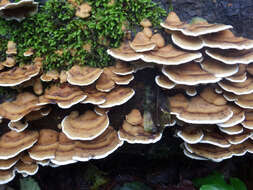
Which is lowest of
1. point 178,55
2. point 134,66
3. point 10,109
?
point 10,109

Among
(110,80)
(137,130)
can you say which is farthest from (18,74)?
(137,130)

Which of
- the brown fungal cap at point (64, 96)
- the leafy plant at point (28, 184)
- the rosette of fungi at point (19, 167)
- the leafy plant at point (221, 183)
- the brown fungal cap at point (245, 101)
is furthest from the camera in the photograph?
the leafy plant at point (28, 184)

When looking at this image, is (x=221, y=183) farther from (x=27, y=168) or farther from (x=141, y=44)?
(x=27, y=168)

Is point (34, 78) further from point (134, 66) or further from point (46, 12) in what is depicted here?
point (134, 66)

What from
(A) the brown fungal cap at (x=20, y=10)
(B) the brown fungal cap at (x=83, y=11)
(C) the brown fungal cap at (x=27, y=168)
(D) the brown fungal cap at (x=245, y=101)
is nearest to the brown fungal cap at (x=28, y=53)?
(A) the brown fungal cap at (x=20, y=10)

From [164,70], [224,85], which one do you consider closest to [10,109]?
[164,70]

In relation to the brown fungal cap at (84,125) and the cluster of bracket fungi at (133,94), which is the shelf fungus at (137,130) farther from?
the brown fungal cap at (84,125)
